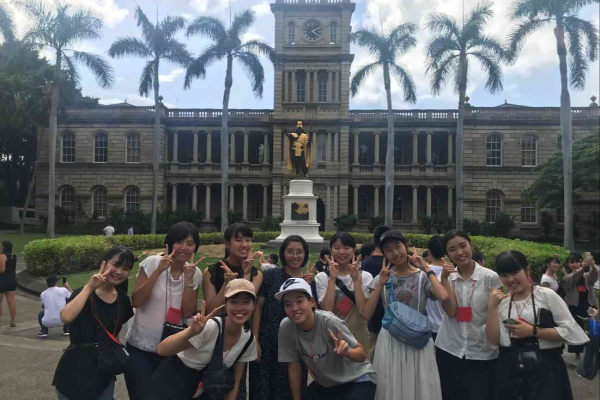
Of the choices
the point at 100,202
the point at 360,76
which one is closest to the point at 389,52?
the point at 360,76

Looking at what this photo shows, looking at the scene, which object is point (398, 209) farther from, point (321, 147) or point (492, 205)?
point (321, 147)

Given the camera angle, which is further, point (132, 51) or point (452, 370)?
point (132, 51)

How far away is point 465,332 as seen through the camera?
3439 millimetres

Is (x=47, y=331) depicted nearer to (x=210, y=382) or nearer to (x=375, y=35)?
(x=210, y=382)

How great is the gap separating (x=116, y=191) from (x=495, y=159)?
109 feet

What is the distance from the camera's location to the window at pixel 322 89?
3669cm

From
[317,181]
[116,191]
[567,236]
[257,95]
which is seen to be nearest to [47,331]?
[567,236]

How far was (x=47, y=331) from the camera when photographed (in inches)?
299

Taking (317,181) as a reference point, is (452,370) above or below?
below

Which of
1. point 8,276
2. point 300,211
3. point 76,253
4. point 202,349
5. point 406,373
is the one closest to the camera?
point 202,349

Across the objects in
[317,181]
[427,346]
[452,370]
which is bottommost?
[452,370]

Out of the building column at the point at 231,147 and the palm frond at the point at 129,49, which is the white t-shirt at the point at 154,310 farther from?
the building column at the point at 231,147

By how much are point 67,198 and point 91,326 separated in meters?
39.9

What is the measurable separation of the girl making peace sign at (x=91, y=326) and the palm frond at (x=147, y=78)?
25767mm
